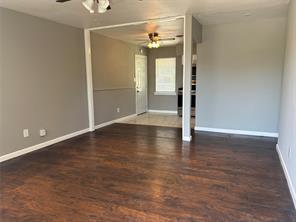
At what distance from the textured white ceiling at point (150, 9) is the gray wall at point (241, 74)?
0.40m

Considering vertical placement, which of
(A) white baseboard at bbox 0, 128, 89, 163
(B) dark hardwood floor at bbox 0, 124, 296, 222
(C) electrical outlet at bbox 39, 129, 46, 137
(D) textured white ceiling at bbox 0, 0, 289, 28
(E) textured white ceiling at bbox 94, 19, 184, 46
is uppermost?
(E) textured white ceiling at bbox 94, 19, 184, 46

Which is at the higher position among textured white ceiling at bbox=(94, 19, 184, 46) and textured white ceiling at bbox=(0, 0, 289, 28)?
textured white ceiling at bbox=(94, 19, 184, 46)

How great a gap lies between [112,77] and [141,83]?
189 cm

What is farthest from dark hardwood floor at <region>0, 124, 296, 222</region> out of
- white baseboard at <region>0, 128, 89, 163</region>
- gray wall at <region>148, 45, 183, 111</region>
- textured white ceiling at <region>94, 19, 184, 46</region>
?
gray wall at <region>148, 45, 183, 111</region>

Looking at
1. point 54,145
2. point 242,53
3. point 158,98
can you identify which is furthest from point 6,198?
point 158,98

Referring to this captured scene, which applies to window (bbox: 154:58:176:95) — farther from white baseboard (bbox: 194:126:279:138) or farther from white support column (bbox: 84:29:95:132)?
white support column (bbox: 84:29:95:132)

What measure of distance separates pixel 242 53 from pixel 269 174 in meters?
2.81

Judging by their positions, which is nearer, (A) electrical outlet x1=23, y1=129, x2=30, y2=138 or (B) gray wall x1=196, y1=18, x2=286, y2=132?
(A) electrical outlet x1=23, y1=129, x2=30, y2=138

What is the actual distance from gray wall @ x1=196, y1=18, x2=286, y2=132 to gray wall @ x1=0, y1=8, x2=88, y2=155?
2.89 meters

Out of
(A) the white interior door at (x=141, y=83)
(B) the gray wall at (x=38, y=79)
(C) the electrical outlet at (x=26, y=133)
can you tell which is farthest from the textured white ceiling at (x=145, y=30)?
(C) the electrical outlet at (x=26, y=133)

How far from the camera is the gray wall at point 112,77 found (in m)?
5.64

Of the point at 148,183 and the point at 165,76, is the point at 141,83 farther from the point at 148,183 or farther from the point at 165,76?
the point at 148,183

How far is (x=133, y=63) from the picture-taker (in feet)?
24.1

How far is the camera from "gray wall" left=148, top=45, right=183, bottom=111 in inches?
308
